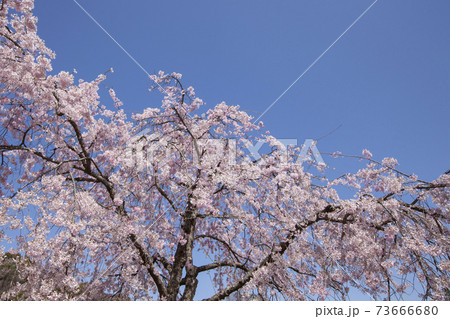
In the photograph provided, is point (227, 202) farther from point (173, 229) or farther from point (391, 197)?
point (391, 197)

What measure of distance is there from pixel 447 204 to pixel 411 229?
2.65ft

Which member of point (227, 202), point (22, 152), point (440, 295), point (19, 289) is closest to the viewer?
point (440, 295)

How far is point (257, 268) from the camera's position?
18.6ft

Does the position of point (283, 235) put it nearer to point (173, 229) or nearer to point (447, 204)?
point (173, 229)

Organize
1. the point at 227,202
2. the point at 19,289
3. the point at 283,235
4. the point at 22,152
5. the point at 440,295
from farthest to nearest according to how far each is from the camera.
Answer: the point at 227,202 → the point at 22,152 → the point at 283,235 → the point at 19,289 → the point at 440,295

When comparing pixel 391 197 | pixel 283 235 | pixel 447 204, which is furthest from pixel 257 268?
pixel 447 204

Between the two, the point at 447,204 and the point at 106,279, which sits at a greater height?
the point at 447,204

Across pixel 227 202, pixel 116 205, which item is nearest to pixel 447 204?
pixel 227 202

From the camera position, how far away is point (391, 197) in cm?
551

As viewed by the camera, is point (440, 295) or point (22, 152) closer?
point (440, 295)

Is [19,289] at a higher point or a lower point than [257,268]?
lower

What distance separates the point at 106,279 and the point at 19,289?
78.6 inches
